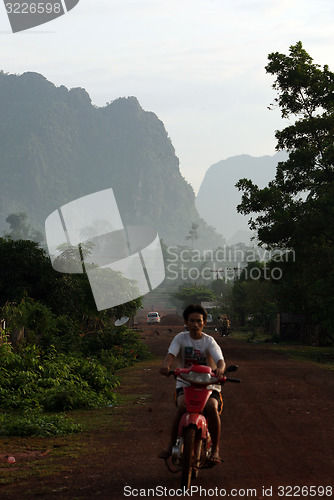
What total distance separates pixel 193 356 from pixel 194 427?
3.45 ft

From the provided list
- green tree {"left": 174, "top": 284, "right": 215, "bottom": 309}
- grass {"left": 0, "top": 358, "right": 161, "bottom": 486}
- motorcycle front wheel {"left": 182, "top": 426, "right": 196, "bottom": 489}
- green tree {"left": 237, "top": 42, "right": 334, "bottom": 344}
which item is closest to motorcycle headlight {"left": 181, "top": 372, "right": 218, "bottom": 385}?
motorcycle front wheel {"left": 182, "top": 426, "right": 196, "bottom": 489}

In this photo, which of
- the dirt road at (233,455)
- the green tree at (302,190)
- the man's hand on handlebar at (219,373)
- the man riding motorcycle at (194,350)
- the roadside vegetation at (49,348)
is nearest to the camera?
the dirt road at (233,455)

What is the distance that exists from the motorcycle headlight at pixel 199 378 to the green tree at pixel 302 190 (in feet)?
77.6

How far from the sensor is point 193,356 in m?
7.54

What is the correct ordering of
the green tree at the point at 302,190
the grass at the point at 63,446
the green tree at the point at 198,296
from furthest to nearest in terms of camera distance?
1. the green tree at the point at 198,296
2. the green tree at the point at 302,190
3. the grass at the point at 63,446

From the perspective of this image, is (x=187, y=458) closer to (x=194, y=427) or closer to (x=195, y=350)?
(x=194, y=427)

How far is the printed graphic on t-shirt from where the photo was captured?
24.7 ft

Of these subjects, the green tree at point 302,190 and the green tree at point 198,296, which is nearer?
the green tree at point 302,190

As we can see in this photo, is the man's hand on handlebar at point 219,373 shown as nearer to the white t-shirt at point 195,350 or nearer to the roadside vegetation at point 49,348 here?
the white t-shirt at point 195,350

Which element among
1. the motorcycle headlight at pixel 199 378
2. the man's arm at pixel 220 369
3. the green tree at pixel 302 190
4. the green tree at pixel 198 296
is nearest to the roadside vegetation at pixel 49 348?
the man's arm at pixel 220 369

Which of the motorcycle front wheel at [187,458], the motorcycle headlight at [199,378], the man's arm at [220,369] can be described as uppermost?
the man's arm at [220,369]

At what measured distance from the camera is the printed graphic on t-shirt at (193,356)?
24.7 ft

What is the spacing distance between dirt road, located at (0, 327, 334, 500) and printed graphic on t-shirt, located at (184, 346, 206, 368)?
130 cm

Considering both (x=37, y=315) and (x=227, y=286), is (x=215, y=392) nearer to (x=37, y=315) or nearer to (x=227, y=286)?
(x=37, y=315)
